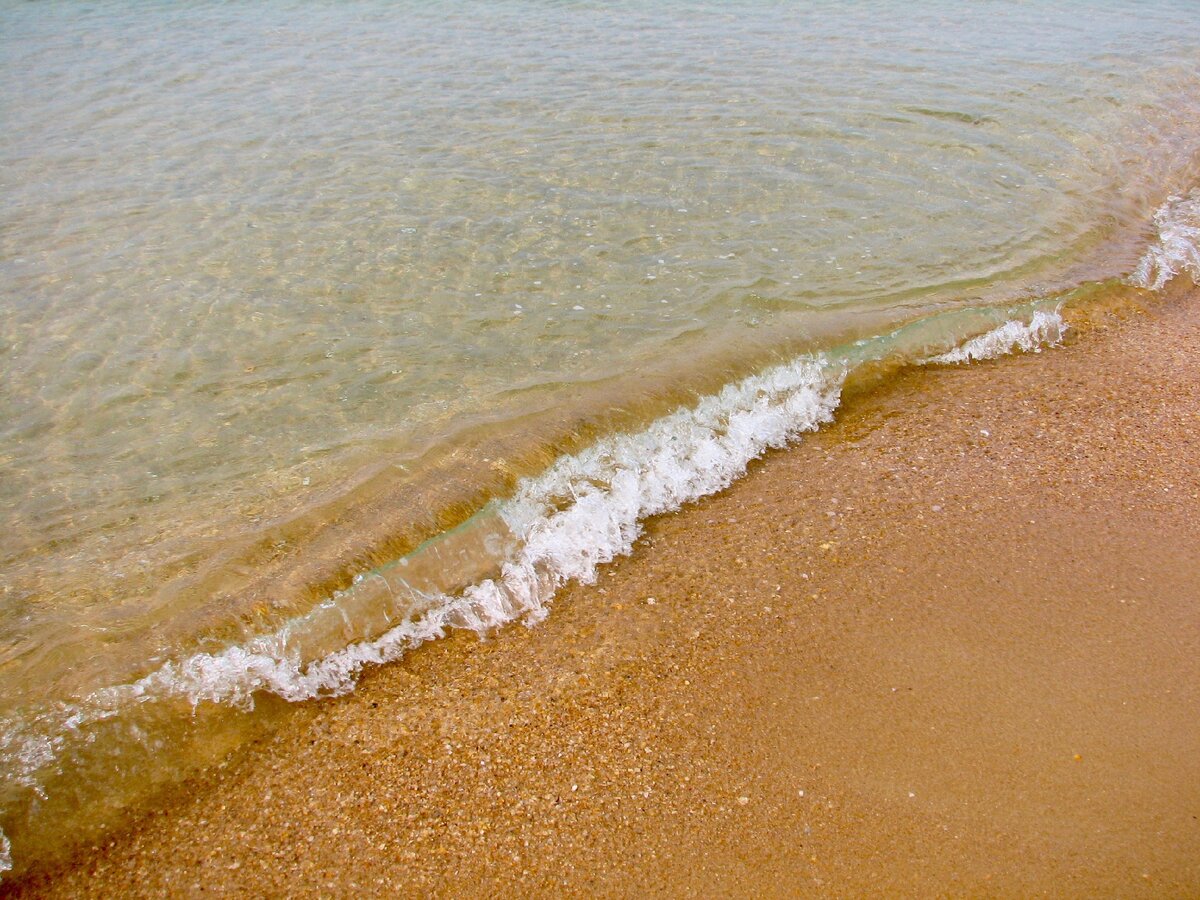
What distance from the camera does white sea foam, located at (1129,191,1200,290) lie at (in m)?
7.12

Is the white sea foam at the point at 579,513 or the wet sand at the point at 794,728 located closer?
the wet sand at the point at 794,728

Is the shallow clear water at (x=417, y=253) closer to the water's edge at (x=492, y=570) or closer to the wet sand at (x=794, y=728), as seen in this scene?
the water's edge at (x=492, y=570)

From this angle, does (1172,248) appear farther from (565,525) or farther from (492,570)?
(492,570)

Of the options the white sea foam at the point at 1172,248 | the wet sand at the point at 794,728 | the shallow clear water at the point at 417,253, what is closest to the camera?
the wet sand at the point at 794,728

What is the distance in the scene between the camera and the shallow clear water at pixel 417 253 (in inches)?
178

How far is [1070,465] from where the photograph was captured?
5.04 meters

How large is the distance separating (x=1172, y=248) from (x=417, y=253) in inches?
239

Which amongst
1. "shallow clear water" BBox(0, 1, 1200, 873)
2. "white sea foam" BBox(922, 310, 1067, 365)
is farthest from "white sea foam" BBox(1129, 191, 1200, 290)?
"white sea foam" BBox(922, 310, 1067, 365)

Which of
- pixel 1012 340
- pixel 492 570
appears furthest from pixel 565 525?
pixel 1012 340

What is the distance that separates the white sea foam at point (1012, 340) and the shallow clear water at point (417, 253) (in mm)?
335

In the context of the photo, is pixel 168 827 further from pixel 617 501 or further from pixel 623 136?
pixel 623 136

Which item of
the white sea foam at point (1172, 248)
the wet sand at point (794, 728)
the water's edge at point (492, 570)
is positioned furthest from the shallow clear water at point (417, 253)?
the wet sand at point (794, 728)

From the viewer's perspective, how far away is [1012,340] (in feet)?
20.7

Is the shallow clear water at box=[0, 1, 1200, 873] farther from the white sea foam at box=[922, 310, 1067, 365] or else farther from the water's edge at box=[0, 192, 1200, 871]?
the white sea foam at box=[922, 310, 1067, 365]
